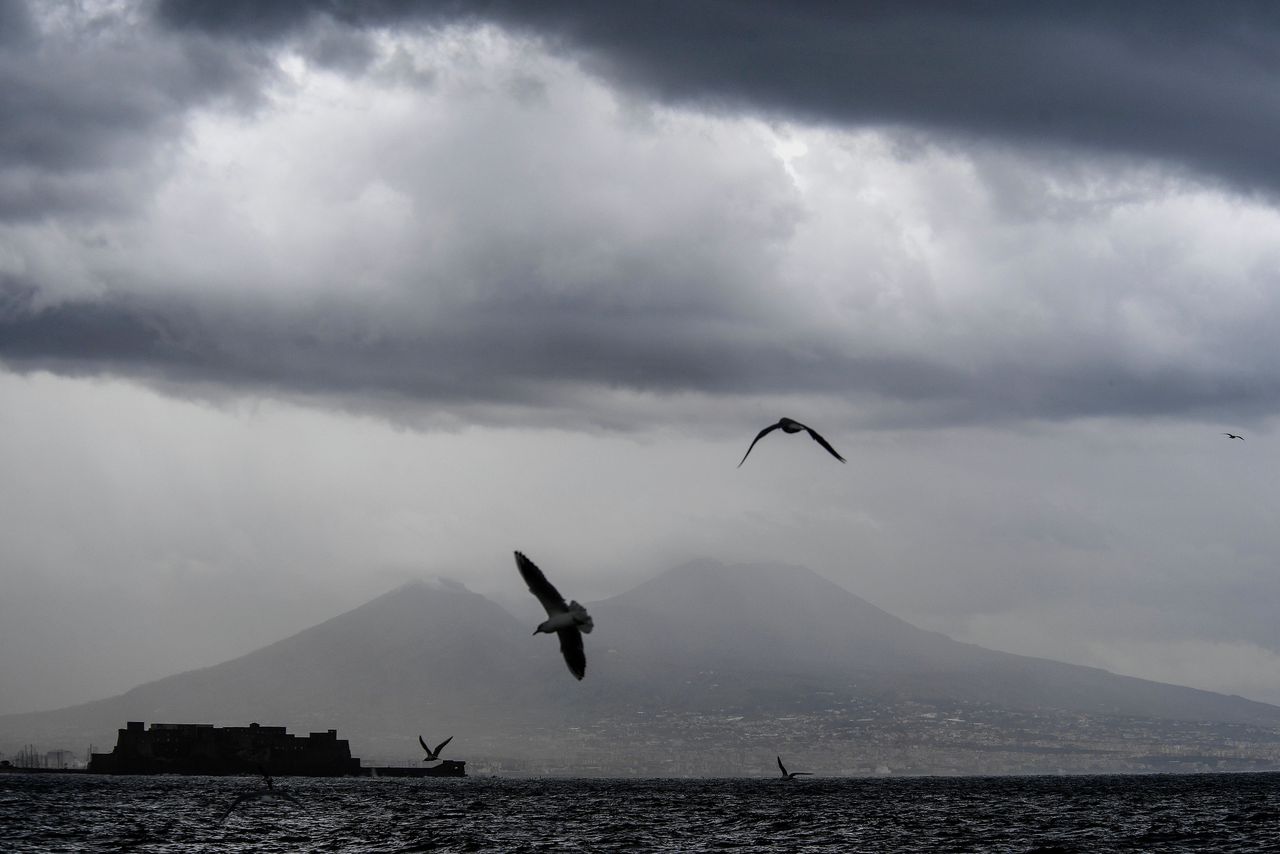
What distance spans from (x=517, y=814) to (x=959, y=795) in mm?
80879

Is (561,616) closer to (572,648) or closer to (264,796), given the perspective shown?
(572,648)

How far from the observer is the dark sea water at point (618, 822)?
90.2m

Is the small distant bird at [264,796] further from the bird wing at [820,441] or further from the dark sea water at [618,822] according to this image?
the bird wing at [820,441]

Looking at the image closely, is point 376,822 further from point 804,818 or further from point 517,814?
point 804,818

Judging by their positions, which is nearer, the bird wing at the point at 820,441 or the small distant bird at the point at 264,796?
the bird wing at the point at 820,441

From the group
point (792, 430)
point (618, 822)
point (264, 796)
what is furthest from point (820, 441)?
point (264, 796)

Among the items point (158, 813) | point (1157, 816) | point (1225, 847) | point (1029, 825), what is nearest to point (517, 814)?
point (158, 813)

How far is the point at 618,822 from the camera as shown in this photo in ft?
386

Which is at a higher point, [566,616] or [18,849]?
[566,616]

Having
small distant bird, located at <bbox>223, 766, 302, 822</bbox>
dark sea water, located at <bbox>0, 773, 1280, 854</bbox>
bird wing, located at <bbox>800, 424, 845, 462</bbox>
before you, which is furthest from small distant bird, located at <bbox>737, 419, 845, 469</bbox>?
small distant bird, located at <bbox>223, 766, 302, 822</bbox>

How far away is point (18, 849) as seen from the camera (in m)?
79.6

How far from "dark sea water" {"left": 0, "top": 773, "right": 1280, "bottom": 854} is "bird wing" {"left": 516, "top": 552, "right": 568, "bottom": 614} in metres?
52.3

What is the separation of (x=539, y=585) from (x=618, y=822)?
85040 mm

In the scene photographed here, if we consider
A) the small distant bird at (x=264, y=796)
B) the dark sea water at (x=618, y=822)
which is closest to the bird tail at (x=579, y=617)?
the dark sea water at (x=618, y=822)
